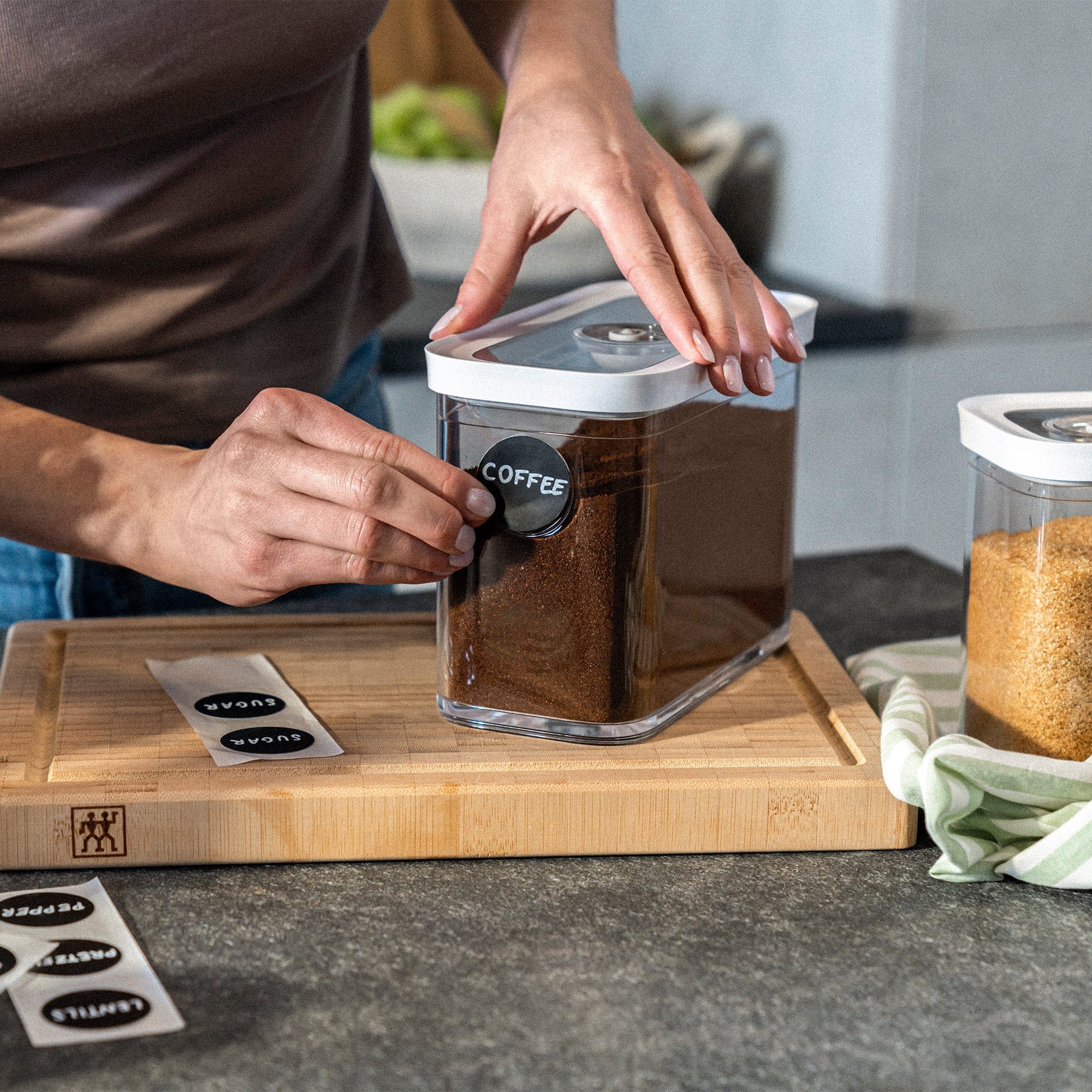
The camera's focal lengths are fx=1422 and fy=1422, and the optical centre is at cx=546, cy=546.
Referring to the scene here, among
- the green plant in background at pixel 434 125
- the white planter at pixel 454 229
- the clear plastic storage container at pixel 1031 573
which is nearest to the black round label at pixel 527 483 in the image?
the clear plastic storage container at pixel 1031 573

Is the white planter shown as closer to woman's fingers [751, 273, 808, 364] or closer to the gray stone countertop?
woman's fingers [751, 273, 808, 364]

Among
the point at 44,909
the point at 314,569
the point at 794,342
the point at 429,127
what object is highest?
the point at 429,127

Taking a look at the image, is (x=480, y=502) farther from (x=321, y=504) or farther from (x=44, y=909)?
(x=44, y=909)

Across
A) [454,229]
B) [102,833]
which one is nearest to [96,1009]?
[102,833]

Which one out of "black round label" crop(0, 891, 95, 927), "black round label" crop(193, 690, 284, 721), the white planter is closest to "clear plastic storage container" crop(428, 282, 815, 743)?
"black round label" crop(193, 690, 284, 721)

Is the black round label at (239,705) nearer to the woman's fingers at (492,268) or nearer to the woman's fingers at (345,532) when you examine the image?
the woman's fingers at (345,532)

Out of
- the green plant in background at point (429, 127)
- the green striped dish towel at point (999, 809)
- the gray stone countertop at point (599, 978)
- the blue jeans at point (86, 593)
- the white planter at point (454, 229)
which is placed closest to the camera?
the gray stone countertop at point (599, 978)

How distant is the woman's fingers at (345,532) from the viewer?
0.71m

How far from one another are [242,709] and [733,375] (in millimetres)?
338

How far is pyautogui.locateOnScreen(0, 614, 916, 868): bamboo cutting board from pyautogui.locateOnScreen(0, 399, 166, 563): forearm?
10cm

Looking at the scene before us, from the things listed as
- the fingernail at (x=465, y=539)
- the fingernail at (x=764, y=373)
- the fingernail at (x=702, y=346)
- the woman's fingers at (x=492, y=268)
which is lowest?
the fingernail at (x=465, y=539)

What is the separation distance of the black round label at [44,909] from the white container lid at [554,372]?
0.98ft

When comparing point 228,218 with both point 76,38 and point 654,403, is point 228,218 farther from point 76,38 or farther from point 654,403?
point 654,403

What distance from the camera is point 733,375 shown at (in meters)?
0.75
